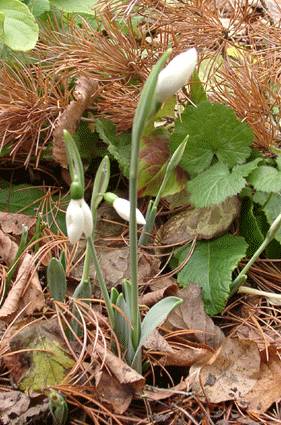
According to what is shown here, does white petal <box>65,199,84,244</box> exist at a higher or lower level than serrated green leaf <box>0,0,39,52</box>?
lower

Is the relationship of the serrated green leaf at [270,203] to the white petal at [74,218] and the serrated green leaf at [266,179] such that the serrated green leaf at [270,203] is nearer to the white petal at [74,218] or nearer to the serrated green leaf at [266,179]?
the serrated green leaf at [266,179]

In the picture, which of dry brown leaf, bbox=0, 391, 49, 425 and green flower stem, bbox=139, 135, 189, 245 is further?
green flower stem, bbox=139, 135, 189, 245

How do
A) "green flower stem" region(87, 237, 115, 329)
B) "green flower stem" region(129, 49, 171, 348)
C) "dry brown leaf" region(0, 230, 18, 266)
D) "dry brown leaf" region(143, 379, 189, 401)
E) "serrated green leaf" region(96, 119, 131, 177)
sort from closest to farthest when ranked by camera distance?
"green flower stem" region(129, 49, 171, 348) < "green flower stem" region(87, 237, 115, 329) < "dry brown leaf" region(143, 379, 189, 401) < "dry brown leaf" region(0, 230, 18, 266) < "serrated green leaf" region(96, 119, 131, 177)

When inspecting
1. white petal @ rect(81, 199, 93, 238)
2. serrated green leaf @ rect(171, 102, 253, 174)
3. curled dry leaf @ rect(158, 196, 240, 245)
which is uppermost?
white petal @ rect(81, 199, 93, 238)

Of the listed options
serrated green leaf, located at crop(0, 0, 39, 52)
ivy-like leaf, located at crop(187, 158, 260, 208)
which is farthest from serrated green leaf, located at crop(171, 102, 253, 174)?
serrated green leaf, located at crop(0, 0, 39, 52)

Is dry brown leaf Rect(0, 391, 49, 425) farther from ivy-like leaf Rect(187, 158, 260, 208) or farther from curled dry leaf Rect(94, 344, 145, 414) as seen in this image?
ivy-like leaf Rect(187, 158, 260, 208)
